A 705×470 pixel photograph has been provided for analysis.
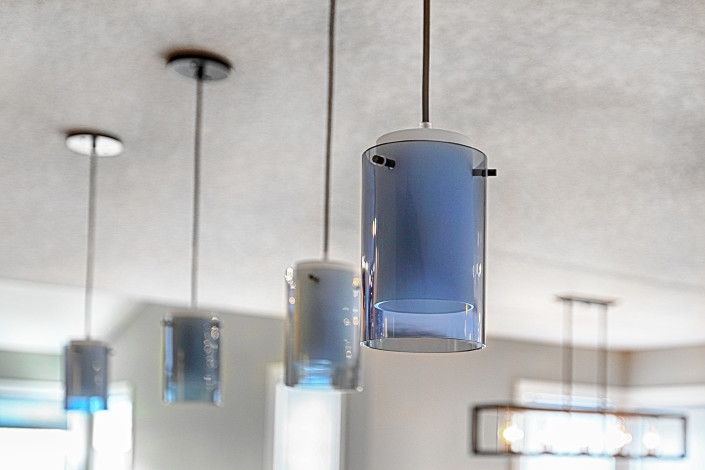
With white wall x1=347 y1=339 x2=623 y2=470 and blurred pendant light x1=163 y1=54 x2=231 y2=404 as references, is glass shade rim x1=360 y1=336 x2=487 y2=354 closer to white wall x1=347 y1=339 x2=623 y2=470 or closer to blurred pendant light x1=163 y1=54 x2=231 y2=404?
blurred pendant light x1=163 y1=54 x2=231 y2=404

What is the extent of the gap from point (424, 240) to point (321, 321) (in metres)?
0.74

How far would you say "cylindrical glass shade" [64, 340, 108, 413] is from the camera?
3182 mm

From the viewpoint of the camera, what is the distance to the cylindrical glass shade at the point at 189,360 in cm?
273

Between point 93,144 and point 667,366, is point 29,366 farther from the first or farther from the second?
point 93,144

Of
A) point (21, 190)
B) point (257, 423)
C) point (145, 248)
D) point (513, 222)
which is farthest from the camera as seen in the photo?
point (257, 423)

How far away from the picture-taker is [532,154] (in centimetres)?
305

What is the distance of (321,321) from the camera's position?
1970 mm

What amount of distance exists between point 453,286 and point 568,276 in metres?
3.90

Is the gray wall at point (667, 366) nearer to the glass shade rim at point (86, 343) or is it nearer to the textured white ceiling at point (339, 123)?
the textured white ceiling at point (339, 123)

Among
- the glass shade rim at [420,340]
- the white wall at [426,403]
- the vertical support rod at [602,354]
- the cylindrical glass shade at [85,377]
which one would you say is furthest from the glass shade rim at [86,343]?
the white wall at [426,403]

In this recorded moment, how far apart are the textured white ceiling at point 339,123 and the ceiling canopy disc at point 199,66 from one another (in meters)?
0.04

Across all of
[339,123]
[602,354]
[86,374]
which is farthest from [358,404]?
[339,123]

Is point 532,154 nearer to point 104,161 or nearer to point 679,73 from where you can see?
point 679,73

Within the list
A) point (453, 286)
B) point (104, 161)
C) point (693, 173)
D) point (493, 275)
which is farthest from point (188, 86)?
point (493, 275)
